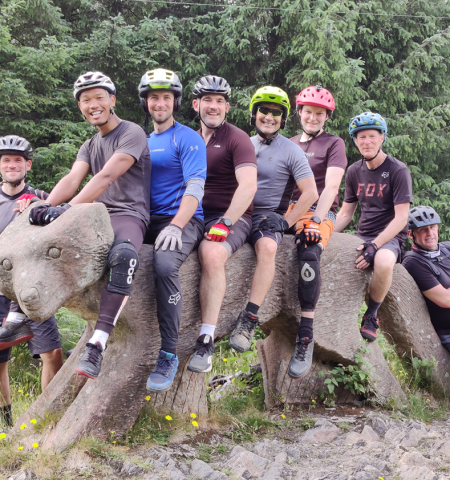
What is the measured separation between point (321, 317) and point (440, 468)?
1.77 meters

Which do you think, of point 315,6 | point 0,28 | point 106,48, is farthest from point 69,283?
point 315,6

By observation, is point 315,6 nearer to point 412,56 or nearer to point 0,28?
point 412,56

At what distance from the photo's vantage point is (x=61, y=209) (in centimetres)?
399

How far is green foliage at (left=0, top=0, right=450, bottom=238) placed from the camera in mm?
10773

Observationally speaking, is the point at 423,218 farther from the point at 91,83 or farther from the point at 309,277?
the point at 91,83

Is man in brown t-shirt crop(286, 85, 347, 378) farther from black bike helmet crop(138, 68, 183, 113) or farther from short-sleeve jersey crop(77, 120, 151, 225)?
black bike helmet crop(138, 68, 183, 113)

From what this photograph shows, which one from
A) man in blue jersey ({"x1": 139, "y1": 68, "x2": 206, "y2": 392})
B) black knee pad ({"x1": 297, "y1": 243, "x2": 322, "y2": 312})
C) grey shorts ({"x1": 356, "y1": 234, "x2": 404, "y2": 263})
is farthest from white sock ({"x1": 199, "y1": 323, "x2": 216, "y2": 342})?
grey shorts ({"x1": 356, "y1": 234, "x2": 404, "y2": 263})

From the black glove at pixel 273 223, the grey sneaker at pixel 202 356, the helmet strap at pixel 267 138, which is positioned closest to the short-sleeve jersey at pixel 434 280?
the black glove at pixel 273 223

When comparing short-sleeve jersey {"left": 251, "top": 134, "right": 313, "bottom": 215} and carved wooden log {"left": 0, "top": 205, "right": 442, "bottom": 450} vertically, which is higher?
short-sleeve jersey {"left": 251, "top": 134, "right": 313, "bottom": 215}

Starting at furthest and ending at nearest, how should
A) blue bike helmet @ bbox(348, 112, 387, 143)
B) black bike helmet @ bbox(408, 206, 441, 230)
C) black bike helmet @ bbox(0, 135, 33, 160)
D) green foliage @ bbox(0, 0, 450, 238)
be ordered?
1. green foliage @ bbox(0, 0, 450, 238)
2. black bike helmet @ bbox(408, 206, 441, 230)
3. blue bike helmet @ bbox(348, 112, 387, 143)
4. black bike helmet @ bbox(0, 135, 33, 160)

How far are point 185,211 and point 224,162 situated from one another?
2.63 ft

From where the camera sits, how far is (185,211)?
4.14 metres

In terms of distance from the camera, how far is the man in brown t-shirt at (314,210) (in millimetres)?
5031

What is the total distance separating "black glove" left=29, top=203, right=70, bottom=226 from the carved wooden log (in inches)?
2.4
